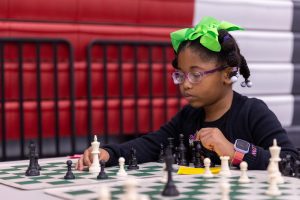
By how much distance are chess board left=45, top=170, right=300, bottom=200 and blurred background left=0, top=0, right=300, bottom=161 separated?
199 cm

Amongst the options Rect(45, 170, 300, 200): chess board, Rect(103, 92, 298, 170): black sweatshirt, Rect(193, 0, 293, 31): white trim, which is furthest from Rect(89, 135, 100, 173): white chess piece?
Rect(193, 0, 293, 31): white trim

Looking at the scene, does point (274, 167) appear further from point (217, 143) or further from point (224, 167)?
point (217, 143)

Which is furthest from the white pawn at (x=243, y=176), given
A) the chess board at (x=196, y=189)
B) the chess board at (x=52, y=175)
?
the chess board at (x=52, y=175)

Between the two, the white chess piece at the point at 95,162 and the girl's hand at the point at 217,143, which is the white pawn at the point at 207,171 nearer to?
the girl's hand at the point at 217,143

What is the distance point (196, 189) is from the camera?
5.18 ft

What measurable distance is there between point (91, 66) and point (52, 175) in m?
1.93

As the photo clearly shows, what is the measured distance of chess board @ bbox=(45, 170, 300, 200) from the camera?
1.48 metres

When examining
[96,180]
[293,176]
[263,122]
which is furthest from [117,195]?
[263,122]

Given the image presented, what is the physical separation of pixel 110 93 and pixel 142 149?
1.64 m

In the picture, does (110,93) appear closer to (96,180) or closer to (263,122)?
(263,122)

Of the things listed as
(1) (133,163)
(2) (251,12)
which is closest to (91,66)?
(2) (251,12)

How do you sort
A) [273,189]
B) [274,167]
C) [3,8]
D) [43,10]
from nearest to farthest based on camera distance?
[273,189] < [274,167] < [3,8] < [43,10]

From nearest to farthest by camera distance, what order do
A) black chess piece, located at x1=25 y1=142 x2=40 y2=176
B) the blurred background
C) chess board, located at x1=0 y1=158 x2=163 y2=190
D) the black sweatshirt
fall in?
1. chess board, located at x1=0 y1=158 x2=163 y2=190
2. black chess piece, located at x1=25 y1=142 x2=40 y2=176
3. the black sweatshirt
4. the blurred background

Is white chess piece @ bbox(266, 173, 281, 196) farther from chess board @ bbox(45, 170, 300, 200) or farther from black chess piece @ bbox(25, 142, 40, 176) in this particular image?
black chess piece @ bbox(25, 142, 40, 176)
